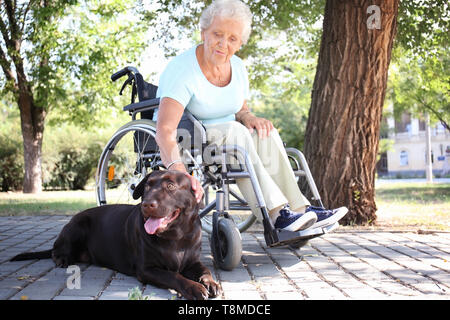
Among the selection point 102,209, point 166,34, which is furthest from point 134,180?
point 166,34

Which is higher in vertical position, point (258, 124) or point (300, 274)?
point (258, 124)

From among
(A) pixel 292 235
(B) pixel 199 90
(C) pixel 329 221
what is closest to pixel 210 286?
(A) pixel 292 235

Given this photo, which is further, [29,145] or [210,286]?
[29,145]

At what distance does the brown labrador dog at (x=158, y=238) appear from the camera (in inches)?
110

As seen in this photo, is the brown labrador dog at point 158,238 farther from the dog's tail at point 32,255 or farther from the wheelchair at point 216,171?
the wheelchair at point 216,171

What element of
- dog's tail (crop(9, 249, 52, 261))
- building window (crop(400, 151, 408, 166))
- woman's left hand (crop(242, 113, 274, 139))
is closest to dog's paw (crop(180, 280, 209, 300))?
woman's left hand (crop(242, 113, 274, 139))

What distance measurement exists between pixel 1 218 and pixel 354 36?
201 inches

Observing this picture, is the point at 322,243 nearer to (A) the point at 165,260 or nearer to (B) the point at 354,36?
(A) the point at 165,260

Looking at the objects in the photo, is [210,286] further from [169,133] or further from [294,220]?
[169,133]

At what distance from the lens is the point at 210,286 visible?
284cm

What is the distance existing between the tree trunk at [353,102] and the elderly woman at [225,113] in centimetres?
214

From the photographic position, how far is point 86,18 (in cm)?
1569

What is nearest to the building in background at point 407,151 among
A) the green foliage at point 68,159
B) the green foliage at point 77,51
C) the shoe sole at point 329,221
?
the green foliage at point 68,159

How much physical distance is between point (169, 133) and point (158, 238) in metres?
0.87
